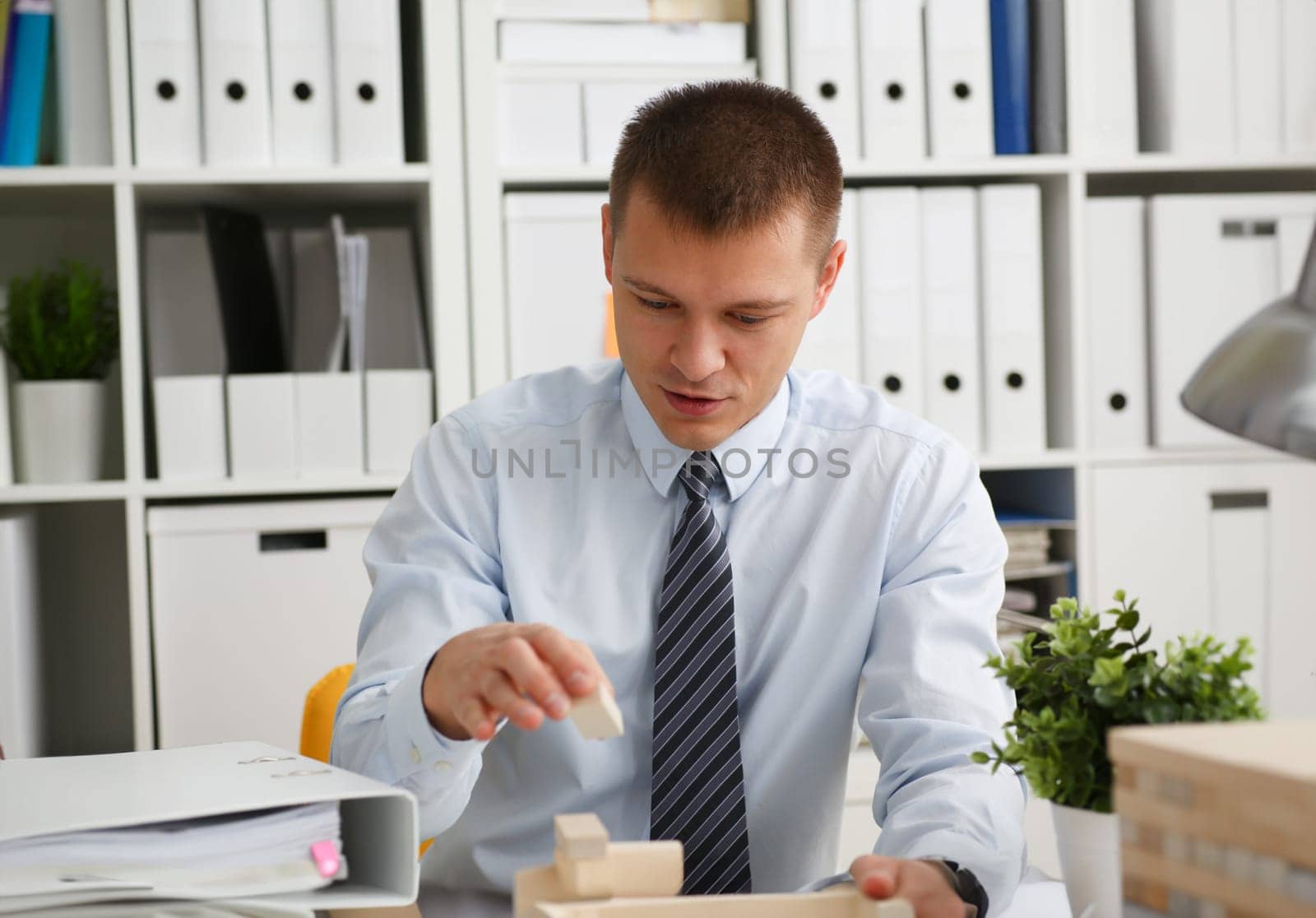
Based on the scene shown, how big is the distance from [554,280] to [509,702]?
3.90ft

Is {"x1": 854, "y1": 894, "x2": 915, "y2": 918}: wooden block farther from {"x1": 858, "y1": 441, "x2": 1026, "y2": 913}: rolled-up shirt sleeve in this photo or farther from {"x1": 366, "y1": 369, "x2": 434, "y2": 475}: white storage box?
{"x1": 366, "y1": 369, "x2": 434, "y2": 475}: white storage box

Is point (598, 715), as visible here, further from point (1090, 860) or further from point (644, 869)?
point (1090, 860)

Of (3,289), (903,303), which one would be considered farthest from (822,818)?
(3,289)

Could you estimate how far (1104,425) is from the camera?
198 centimetres

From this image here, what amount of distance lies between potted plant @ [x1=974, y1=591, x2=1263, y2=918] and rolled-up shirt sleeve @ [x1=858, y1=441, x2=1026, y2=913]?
123 millimetres

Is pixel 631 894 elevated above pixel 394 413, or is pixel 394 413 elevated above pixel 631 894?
pixel 394 413

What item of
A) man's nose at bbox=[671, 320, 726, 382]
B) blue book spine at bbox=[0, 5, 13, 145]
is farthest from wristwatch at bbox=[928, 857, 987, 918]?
blue book spine at bbox=[0, 5, 13, 145]

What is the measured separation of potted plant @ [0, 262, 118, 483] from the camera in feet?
6.04

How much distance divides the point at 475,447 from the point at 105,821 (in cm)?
64

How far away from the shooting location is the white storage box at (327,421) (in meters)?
1.88

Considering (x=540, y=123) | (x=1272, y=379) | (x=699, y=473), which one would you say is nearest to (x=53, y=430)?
(x=540, y=123)

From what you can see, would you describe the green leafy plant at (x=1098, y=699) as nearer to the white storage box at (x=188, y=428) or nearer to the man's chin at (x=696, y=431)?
the man's chin at (x=696, y=431)

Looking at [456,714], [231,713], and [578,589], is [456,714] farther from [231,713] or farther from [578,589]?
[231,713]

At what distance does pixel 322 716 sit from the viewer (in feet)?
4.60
